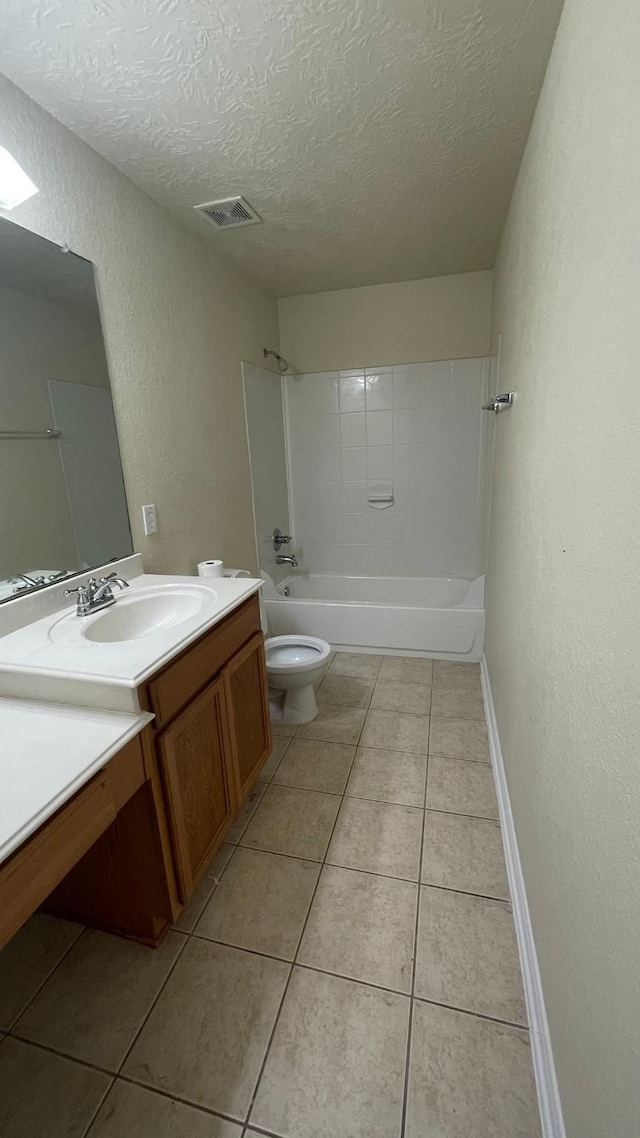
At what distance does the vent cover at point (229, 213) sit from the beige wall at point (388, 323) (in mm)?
1062

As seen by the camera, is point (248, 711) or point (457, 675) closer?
point (248, 711)

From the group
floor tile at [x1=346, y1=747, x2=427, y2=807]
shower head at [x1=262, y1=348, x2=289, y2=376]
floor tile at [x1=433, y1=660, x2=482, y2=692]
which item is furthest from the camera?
shower head at [x1=262, y1=348, x2=289, y2=376]

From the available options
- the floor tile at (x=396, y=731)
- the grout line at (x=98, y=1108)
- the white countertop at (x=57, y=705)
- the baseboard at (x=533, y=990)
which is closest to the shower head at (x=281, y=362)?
the white countertop at (x=57, y=705)

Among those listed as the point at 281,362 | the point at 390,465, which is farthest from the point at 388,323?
the point at 390,465

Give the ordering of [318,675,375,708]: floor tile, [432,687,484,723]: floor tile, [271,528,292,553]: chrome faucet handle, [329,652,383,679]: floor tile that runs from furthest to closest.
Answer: [271,528,292,553]: chrome faucet handle
[329,652,383,679]: floor tile
[318,675,375,708]: floor tile
[432,687,484,723]: floor tile

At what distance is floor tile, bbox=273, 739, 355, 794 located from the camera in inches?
71.0

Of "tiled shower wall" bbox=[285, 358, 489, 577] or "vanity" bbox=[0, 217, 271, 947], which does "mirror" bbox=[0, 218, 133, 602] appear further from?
"tiled shower wall" bbox=[285, 358, 489, 577]

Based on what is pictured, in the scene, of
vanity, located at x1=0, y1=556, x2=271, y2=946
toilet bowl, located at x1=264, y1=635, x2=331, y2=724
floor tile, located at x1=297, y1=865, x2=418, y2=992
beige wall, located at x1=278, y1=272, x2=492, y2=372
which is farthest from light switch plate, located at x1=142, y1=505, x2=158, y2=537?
beige wall, located at x1=278, y1=272, x2=492, y2=372

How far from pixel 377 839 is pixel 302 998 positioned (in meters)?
0.52

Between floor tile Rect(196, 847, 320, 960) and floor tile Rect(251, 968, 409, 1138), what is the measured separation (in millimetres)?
127

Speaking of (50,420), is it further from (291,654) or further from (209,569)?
(291,654)

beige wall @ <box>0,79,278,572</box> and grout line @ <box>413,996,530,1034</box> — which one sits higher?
beige wall @ <box>0,79,278,572</box>

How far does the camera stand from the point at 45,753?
854 mm

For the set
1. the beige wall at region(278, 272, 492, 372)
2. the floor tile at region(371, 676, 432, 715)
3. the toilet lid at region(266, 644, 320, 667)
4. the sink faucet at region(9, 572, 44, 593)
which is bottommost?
the floor tile at region(371, 676, 432, 715)
